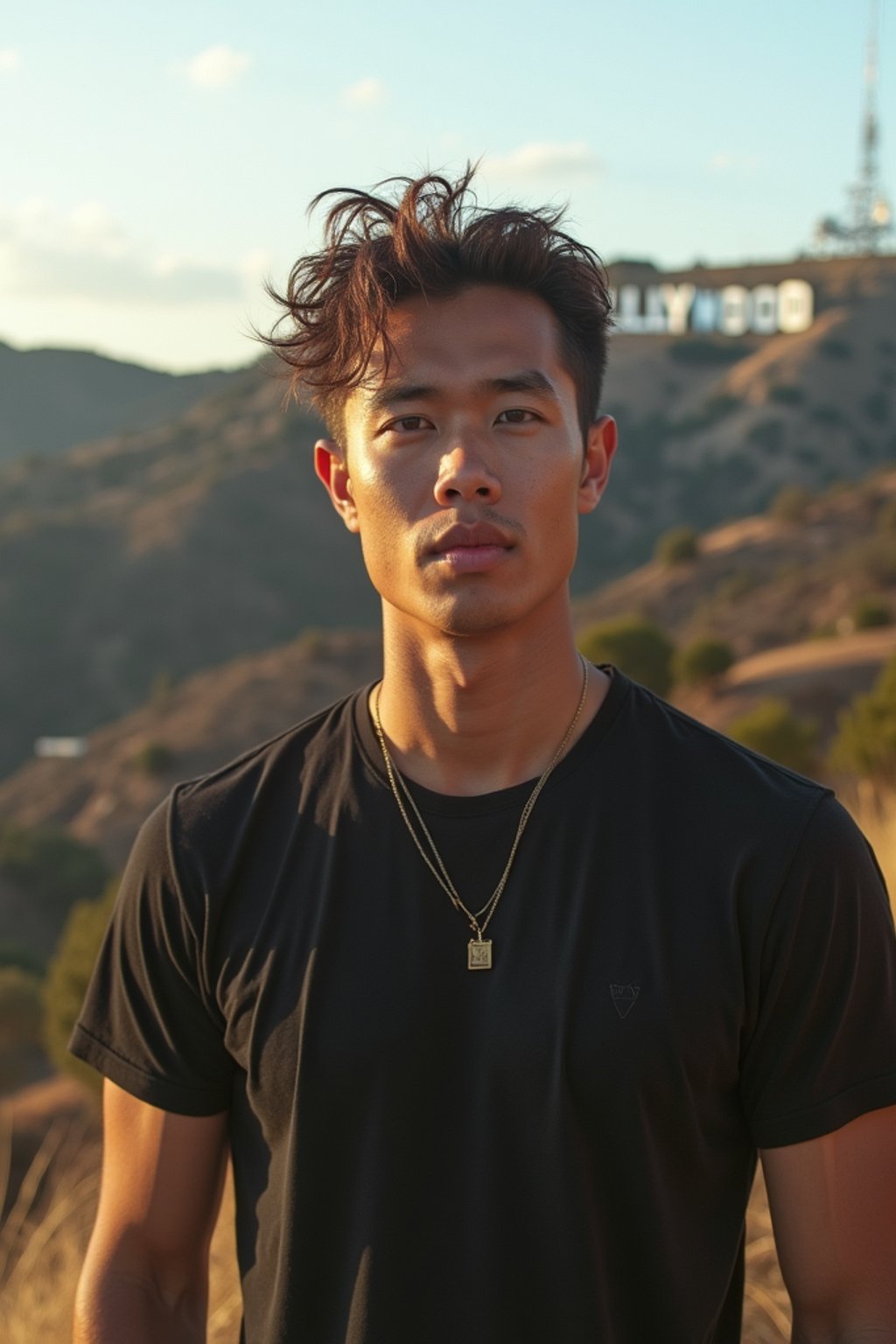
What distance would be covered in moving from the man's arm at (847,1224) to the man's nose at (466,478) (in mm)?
1226

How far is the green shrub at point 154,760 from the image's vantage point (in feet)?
132

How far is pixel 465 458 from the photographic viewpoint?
258 centimetres

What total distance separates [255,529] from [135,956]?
64.4m

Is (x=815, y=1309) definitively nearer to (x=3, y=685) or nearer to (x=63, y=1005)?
(x=63, y=1005)

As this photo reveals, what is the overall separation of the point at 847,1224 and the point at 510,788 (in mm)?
908

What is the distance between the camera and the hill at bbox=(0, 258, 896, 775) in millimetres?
59219

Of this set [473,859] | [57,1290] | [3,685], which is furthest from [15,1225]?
[3,685]

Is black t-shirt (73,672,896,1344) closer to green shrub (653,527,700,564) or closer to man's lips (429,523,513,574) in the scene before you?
man's lips (429,523,513,574)

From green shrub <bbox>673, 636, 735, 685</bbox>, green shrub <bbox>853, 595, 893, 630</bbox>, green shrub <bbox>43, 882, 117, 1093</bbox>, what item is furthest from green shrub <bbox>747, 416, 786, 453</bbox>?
green shrub <bbox>43, 882, 117, 1093</bbox>

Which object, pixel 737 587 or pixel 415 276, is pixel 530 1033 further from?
pixel 737 587

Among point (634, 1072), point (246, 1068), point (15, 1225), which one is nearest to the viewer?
point (634, 1072)

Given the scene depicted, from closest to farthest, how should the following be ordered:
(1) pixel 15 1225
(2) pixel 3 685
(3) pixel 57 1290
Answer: (3) pixel 57 1290
(1) pixel 15 1225
(2) pixel 3 685

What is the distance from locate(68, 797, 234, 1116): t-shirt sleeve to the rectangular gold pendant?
49cm

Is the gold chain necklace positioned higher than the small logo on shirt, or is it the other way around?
the gold chain necklace
